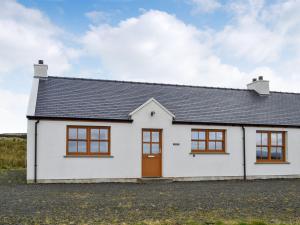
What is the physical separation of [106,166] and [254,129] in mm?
8855

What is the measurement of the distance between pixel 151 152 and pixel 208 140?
11.1 feet

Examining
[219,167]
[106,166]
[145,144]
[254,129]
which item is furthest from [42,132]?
[254,129]

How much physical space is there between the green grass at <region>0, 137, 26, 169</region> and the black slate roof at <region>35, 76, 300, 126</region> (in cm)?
944

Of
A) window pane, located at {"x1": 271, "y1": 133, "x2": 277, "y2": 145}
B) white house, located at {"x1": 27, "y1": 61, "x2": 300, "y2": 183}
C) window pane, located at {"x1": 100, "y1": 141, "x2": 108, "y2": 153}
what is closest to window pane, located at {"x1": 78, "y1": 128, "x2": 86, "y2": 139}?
white house, located at {"x1": 27, "y1": 61, "x2": 300, "y2": 183}

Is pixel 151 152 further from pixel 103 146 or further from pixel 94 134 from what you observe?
pixel 94 134

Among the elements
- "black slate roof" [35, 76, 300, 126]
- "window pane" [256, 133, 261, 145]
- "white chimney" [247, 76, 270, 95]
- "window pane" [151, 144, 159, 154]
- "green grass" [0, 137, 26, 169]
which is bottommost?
"green grass" [0, 137, 26, 169]

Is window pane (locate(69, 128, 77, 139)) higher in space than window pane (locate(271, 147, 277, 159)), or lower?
higher

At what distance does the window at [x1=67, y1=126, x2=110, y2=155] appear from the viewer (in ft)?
60.2

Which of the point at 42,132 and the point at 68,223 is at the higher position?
the point at 42,132

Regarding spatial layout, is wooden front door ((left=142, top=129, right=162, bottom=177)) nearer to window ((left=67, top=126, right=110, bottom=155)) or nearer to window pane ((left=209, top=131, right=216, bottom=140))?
window ((left=67, top=126, right=110, bottom=155))

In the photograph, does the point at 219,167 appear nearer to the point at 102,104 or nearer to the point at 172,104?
the point at 172,104

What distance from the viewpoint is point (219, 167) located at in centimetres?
2034

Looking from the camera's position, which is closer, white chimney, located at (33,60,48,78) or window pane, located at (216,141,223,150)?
window pane, located at (216,141,223,150)

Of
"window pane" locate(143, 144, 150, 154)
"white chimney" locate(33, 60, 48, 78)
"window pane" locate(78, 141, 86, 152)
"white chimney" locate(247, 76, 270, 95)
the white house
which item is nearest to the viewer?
the white house
